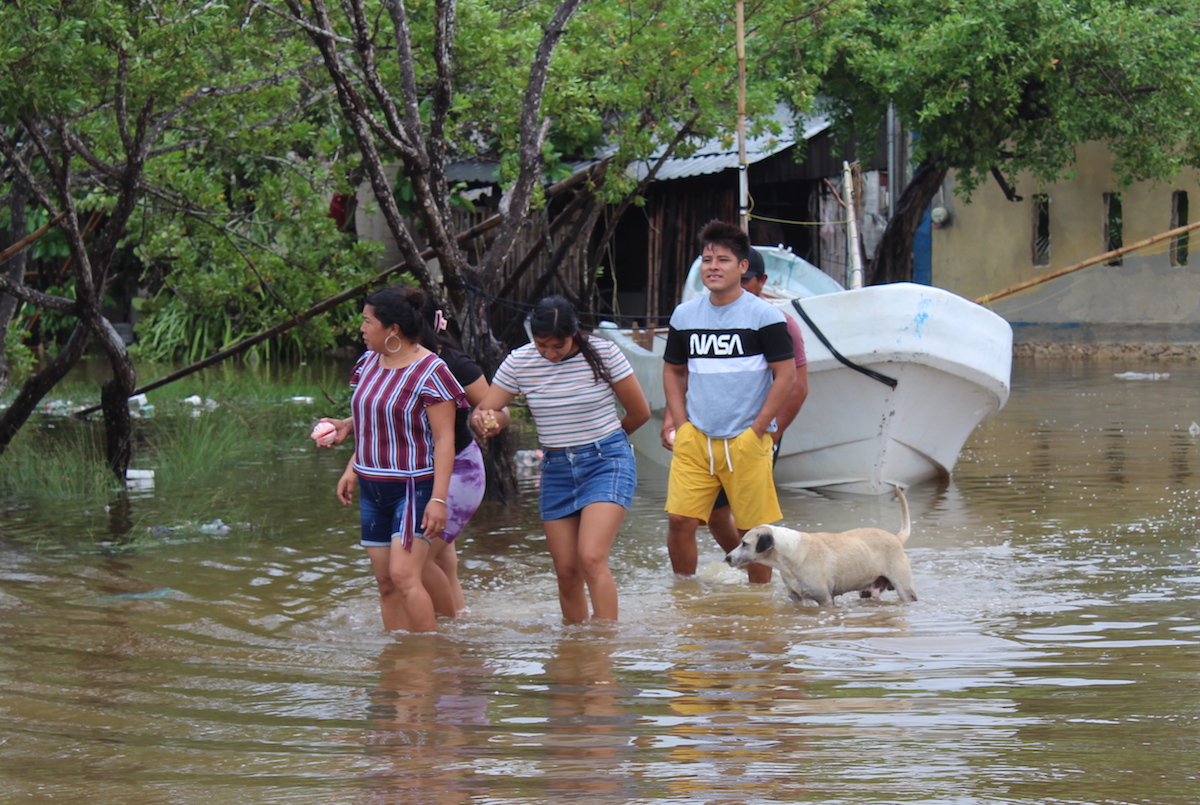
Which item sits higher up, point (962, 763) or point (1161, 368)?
point (1161, 368)

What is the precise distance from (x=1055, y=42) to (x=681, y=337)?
12867 mm

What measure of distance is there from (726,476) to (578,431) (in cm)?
102

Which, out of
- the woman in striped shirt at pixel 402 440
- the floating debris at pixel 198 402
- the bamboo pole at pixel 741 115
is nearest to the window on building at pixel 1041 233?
the bamboo pole at pixel 741 115

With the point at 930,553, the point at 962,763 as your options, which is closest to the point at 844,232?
the point at 930,553

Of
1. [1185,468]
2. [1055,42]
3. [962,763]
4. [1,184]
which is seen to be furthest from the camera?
[1055,42]

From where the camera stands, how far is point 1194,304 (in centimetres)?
2041

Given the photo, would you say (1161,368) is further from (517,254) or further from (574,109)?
(574,109)

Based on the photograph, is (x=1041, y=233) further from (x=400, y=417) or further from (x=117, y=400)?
(x=400, y=417)

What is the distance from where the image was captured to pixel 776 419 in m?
6.64

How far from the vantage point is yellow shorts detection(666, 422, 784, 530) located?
21.1 feet

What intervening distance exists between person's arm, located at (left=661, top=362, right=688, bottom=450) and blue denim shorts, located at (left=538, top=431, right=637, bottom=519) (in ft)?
2.57

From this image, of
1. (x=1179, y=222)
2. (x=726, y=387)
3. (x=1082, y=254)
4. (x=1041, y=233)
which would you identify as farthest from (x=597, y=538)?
(x=1041, y=233)

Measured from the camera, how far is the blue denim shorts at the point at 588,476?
5.81 meters

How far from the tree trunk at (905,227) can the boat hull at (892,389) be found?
10346 mm
